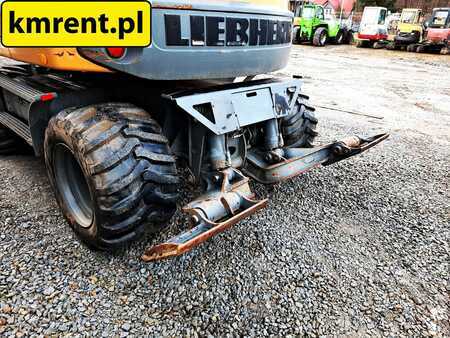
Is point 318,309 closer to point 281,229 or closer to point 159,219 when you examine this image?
point 281,229

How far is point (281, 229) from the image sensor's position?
289 cm

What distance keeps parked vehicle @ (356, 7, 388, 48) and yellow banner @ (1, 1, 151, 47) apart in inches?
832

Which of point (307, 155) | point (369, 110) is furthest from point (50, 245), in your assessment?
point (369, 110)

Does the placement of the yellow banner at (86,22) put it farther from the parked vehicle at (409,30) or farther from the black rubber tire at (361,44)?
the black rubber tire at (361,44)

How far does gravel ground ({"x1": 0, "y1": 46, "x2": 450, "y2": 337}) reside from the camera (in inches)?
80.6

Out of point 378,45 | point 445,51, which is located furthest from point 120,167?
point 378,45

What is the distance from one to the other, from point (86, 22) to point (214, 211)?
1301 mm

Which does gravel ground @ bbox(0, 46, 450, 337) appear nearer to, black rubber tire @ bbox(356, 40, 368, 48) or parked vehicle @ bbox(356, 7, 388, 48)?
parked vehicle @ bbox(356, 7, 388, 48)

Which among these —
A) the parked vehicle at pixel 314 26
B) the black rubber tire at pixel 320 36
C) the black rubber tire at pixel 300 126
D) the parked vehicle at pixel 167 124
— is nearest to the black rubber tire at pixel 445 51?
the parked vehicle at pixel 314 26

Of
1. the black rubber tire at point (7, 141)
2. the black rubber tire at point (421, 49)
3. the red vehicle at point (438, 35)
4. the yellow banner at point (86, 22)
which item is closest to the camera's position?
the yellow banner at point (86, 22)

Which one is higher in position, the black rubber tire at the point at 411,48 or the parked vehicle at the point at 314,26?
the parked vehicle at the point at 314,26

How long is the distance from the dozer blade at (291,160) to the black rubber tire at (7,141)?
8.41 ft

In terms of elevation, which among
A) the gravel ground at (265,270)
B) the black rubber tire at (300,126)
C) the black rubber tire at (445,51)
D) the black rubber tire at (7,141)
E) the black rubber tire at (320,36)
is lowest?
the gravel ground at (265,270)

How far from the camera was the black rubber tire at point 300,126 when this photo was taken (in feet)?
11.8
